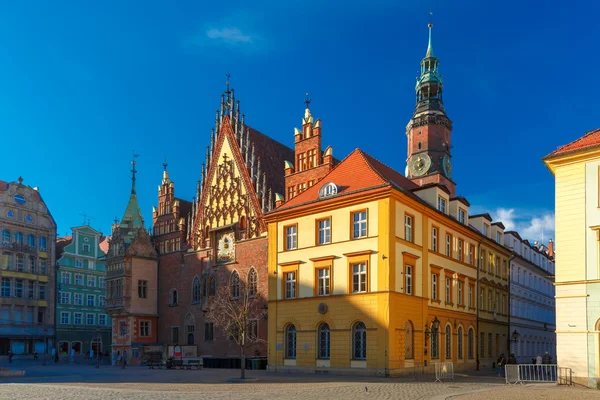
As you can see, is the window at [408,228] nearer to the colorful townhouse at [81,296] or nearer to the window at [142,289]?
the window at [142,289]

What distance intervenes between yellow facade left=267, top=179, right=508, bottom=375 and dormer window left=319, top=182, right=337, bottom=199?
718mm

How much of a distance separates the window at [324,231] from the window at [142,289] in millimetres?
25692

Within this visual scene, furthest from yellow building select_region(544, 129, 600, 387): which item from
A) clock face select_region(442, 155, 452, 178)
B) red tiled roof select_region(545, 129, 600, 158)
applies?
clock face select_region(442, 155, 452, 178)

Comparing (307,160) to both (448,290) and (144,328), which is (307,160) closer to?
(448,290)

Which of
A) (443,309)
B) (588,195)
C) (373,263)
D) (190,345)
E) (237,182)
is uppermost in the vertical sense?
(237,182)

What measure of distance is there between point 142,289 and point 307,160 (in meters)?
20.9

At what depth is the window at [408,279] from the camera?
36938 millimetres

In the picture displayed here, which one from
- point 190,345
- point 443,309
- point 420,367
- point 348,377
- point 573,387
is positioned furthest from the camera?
point 190,345

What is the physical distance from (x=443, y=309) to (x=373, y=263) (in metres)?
8.08

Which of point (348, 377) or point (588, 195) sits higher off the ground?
point (588, 195)

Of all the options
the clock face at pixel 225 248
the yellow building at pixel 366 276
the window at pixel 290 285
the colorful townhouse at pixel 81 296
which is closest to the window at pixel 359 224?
the yellow building at pixel 366 276

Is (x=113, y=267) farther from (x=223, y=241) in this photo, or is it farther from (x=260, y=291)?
(x=260, y=291)

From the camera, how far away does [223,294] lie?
51.6 m

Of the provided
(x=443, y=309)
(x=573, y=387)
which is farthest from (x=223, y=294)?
(x=573, y=387)
